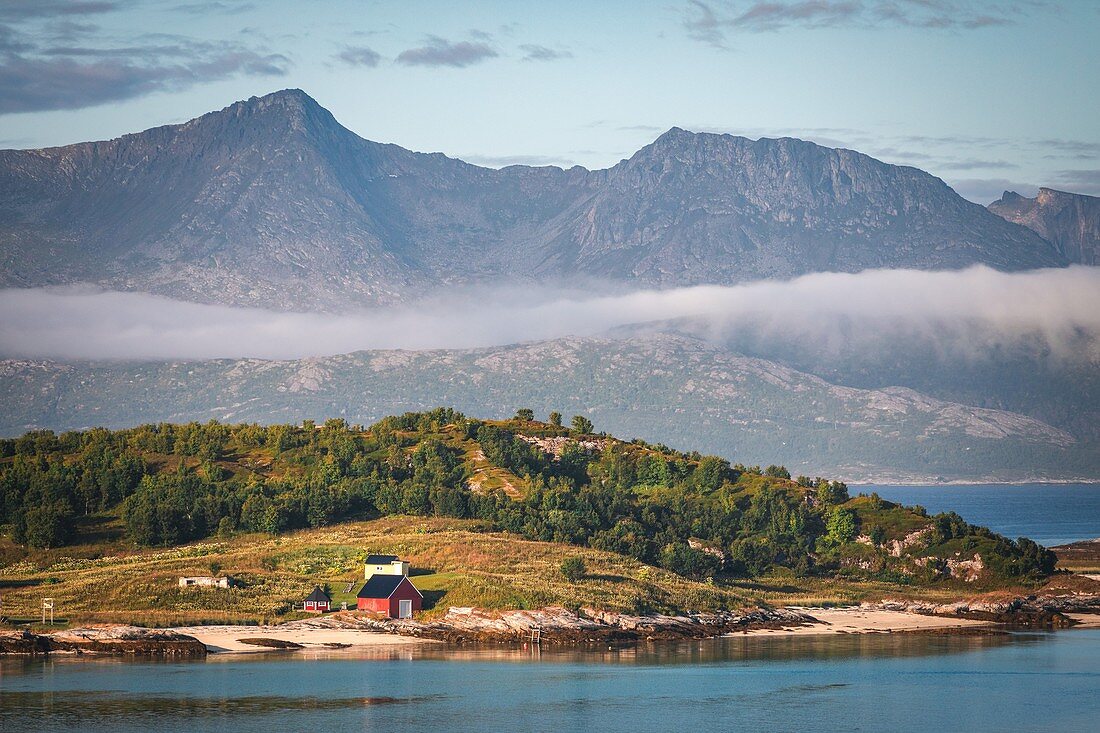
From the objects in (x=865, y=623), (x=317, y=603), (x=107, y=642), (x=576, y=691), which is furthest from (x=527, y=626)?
(x=865, y=623)

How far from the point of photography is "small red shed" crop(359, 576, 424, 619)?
13200 centimetres

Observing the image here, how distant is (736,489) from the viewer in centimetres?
19812

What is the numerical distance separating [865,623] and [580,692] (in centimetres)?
4685

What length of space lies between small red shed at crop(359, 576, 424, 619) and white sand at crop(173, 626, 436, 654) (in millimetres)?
4096

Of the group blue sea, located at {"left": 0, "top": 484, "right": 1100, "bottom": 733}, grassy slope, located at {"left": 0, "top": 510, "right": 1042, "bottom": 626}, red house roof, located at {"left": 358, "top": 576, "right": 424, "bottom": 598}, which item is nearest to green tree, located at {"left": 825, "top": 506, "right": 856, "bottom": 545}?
grassy slope, located at {"left": 0, "top": 510, "right": 1042, "bottom": 626}

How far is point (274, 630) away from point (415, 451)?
72.9 meters

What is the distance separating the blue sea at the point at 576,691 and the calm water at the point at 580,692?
15cm

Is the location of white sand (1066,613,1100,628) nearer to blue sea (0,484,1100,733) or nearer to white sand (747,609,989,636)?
white sand (747,609,989,636)

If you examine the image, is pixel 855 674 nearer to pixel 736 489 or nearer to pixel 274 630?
pixel 274 630

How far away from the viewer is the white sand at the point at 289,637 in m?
121

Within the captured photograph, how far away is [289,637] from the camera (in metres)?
124

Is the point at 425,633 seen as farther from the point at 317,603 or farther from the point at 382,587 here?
the point at 317,603

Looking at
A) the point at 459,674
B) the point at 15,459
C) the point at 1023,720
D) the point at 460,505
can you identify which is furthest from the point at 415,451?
the point at 1023,720

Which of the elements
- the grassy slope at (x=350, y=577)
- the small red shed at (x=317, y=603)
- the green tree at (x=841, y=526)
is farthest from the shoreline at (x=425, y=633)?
the green tree at (x=841, y=526)
